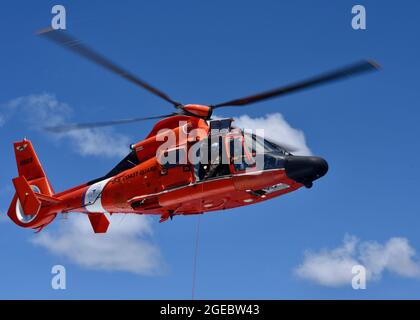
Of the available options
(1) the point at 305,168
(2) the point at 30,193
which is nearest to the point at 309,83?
(1) the point at 305,168

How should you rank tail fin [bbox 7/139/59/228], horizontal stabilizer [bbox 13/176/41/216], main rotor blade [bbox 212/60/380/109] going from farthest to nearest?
horizontal stabilizer [bbox 13/176/41/216] < tail fin [bbox 7/139/59/228] < main rotor blade [bbox 212/60/380/109]

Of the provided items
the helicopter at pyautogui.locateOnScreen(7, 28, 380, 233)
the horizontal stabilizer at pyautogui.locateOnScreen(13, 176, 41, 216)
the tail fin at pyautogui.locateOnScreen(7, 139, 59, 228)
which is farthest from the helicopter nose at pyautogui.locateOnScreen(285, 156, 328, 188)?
the horizontal stabilizer at pyautogui.locateOnScreen(13, 176, 41, 216)

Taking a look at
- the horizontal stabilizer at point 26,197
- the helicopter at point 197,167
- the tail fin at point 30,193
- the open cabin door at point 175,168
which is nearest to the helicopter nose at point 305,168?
the helicopter at point 197,167

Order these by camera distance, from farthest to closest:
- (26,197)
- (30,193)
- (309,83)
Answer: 1. (26,197)
2. (30,193)
3. (309,83)

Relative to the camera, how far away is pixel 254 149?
22.7 meters

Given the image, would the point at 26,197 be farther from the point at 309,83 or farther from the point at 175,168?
the point at 309,83

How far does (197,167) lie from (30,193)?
1032 cm

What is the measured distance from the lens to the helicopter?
2202cm

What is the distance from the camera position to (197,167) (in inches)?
926

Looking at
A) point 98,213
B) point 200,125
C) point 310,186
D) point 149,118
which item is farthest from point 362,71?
point 98,213

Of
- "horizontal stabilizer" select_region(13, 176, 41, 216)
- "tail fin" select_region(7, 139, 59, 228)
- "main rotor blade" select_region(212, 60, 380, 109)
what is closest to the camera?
"main rotor blade" select_region(212, 60, 380, 109)

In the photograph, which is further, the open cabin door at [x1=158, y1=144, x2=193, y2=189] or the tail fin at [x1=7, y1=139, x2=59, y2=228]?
the tail fin at [x1=7, y1=139, x2=59, y2=228]

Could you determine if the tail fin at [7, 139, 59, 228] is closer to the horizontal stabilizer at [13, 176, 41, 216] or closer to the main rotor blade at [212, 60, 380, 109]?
the horizontal stabilizer at [13, 176, 41, 216]

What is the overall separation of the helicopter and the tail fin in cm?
245
